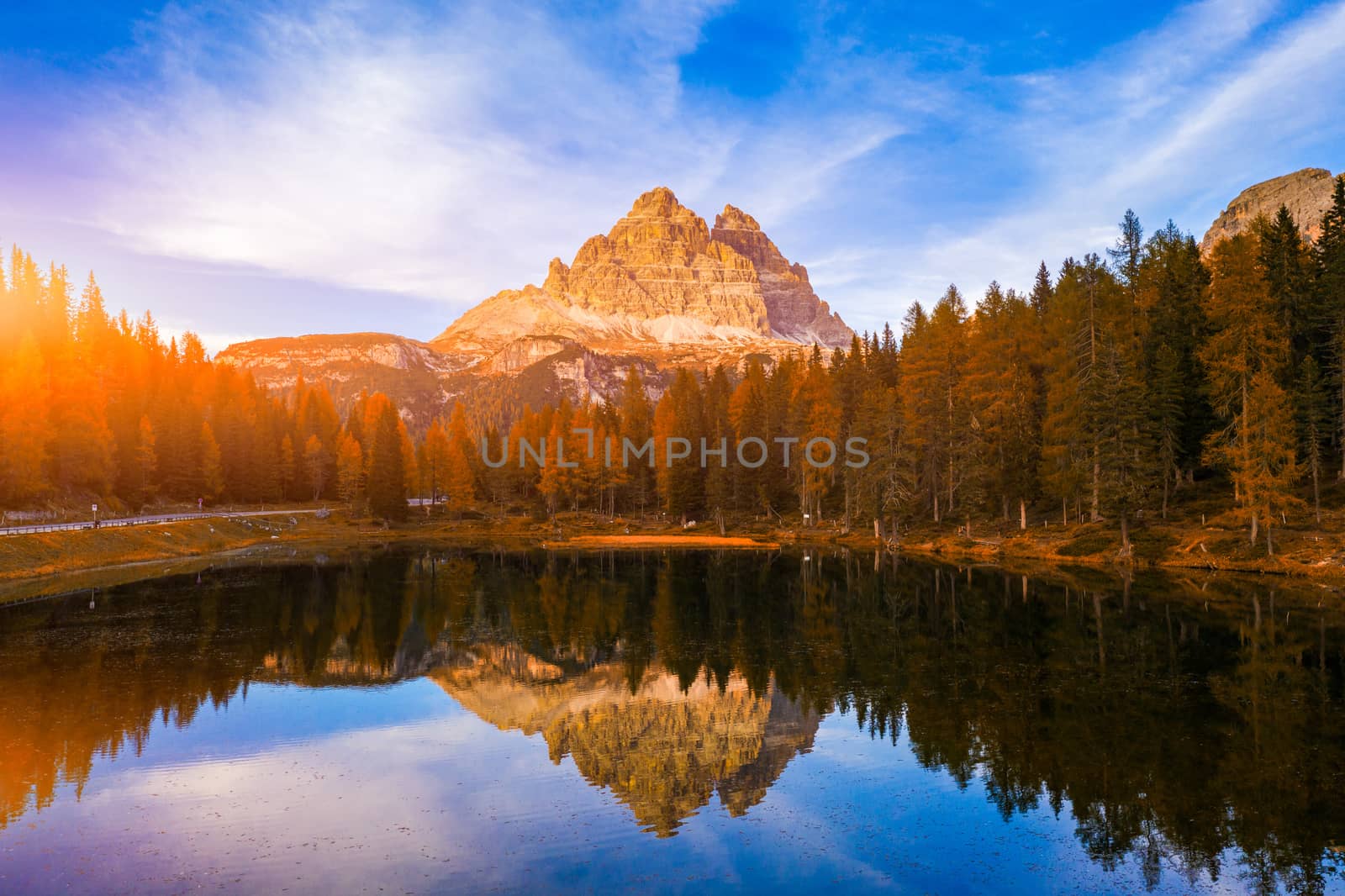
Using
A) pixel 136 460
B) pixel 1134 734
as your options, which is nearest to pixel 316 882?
pixel 1134 734

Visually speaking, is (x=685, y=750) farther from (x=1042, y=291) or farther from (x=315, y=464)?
(x=315, y=464)

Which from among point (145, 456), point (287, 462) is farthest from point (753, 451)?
point (287, 462)

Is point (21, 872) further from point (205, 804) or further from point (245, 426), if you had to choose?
point (245, 426)

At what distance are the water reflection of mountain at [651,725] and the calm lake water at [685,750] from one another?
0.12 meters

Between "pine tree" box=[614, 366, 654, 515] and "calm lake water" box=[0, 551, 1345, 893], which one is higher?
"pine tree" box=[614, 366, 654, 515]

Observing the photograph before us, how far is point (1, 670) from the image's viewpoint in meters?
28.6

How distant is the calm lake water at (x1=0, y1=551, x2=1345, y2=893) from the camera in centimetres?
1455

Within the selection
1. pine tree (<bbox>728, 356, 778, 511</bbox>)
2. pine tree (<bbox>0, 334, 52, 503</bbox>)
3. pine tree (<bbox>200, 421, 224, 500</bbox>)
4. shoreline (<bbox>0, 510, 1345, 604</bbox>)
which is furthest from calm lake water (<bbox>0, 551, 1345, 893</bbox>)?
pine tree (<bbox>200, 421, 224, 500</bbox>)

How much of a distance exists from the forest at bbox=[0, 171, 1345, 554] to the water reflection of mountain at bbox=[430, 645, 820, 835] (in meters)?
39.6

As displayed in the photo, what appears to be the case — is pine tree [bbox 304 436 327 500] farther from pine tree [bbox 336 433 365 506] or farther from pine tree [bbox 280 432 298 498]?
pine tree [bbox 336 433 365 506]

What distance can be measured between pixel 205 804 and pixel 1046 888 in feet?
57.2

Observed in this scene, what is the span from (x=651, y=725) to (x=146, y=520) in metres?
72.5

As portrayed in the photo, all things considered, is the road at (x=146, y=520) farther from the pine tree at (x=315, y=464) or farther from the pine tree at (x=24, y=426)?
the pine tree at (x=315, y=464)

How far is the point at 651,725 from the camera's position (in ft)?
77.9
